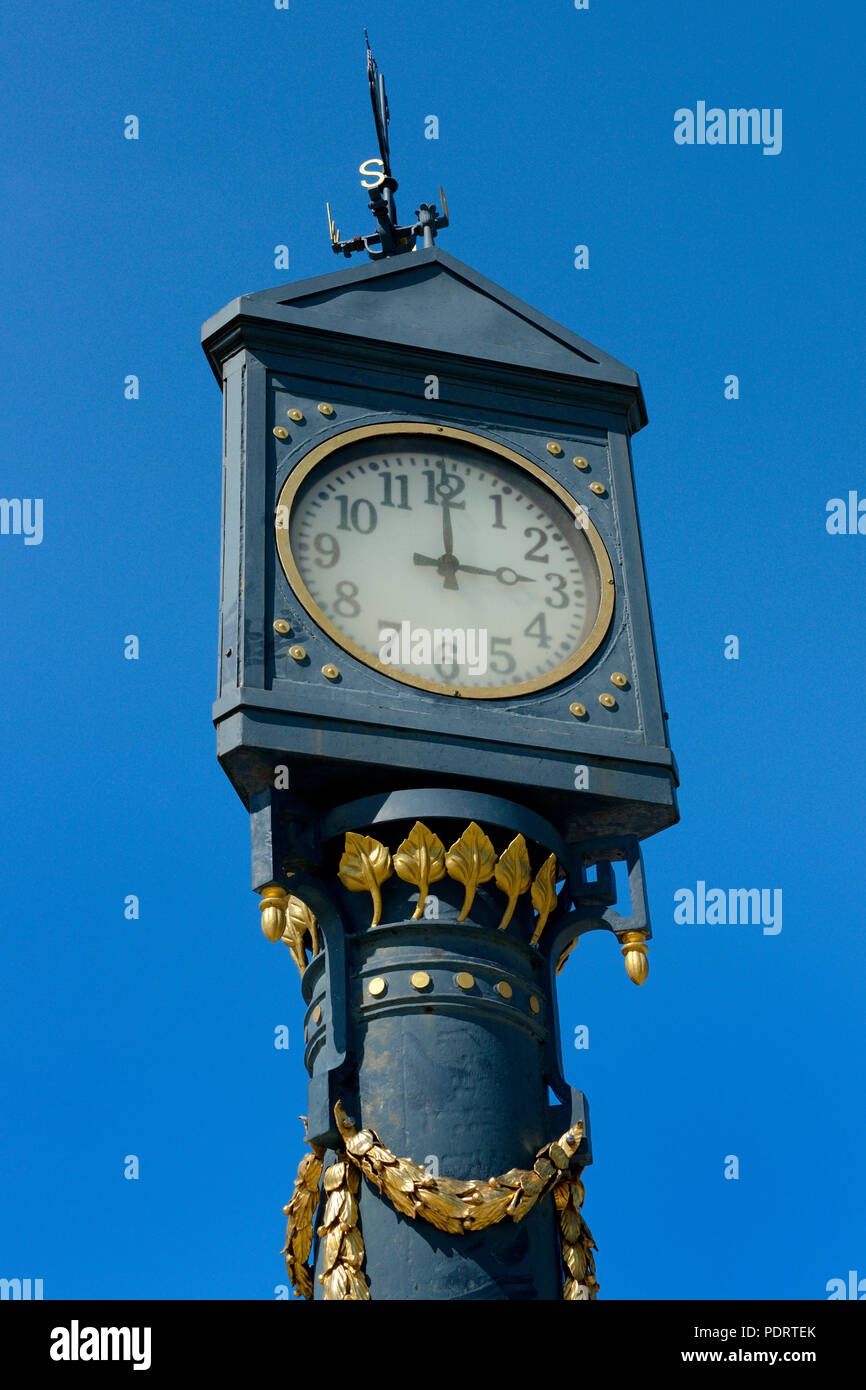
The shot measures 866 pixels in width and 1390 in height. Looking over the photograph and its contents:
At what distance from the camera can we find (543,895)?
45.6ft

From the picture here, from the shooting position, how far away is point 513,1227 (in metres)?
12.6

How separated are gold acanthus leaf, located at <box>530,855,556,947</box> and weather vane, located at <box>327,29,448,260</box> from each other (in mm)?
5776

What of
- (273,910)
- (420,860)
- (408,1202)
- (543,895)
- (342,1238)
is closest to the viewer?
(408,1202)

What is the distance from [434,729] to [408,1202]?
9.69 feet

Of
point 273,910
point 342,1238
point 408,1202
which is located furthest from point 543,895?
point 342,1238

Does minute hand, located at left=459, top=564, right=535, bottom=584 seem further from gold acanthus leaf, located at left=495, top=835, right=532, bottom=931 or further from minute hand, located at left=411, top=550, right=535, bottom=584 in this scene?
gold acanthus leaf, located at left=495, top=835, right=532, bottom=931

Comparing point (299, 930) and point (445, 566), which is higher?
point (445, 566)

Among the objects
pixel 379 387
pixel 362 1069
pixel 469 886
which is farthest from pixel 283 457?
pixel 362 1069

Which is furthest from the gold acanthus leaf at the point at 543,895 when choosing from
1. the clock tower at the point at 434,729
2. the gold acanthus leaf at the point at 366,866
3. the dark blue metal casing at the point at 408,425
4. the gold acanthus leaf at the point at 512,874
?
the gold acanthus leaf at the point at 366,866

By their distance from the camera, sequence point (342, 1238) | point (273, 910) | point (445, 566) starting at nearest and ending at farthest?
point (342, 1238), point (273, 910), point (445, 566)

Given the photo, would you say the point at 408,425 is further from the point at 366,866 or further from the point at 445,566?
the point at 366,866

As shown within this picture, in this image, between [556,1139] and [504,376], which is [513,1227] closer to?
[556,1139]

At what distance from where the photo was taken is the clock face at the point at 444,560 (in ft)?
47.1

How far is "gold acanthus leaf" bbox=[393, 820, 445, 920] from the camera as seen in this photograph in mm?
13406
